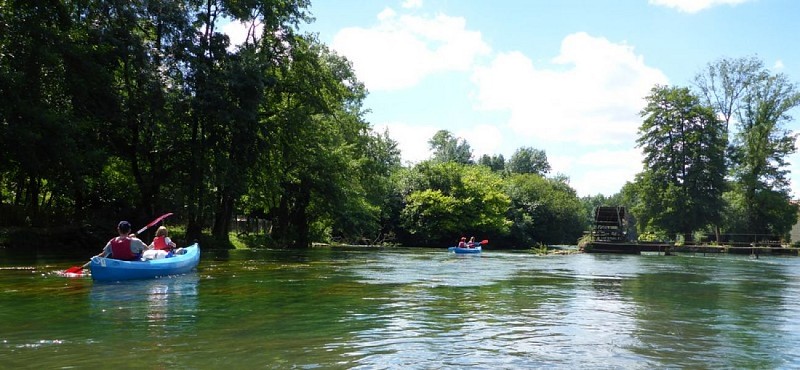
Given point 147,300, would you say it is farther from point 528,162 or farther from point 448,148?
point 528,162

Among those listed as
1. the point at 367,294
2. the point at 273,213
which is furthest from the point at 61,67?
the point at 273,213

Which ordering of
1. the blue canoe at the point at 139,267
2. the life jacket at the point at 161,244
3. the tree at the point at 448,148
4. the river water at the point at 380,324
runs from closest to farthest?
the river water at the point at 380,324, the blue canoe at the point at 139,267, the life jacket at the point at 161,244, the tree at the point at 448,148

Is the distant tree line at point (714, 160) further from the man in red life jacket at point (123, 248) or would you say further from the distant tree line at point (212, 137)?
the man in red life jacket at point (123, 248)

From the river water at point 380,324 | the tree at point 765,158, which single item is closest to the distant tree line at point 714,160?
the tree at point 765,158

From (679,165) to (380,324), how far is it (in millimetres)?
55785

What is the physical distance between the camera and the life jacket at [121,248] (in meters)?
14.6

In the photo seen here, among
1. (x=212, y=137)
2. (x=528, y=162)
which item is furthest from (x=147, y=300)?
Result: (x=528, y=162)

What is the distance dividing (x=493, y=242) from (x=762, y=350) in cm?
5320

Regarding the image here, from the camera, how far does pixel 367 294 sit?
13.4 m

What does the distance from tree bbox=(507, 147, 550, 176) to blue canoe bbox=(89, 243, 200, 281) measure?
4161 inches

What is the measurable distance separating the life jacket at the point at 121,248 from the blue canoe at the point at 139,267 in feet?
1.01

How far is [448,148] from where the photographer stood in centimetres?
10775

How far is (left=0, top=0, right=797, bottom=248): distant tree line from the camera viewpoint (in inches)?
928

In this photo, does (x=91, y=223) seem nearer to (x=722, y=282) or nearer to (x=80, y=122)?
(x=80, y=122)
